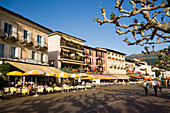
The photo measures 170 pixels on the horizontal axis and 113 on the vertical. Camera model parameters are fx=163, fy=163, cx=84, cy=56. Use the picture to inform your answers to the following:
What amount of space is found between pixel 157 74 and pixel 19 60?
92.6m

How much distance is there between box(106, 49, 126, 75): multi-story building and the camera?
56403mm

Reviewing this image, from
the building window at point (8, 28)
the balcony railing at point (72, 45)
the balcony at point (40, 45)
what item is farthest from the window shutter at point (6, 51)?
the balcony railing at point (72, 45)

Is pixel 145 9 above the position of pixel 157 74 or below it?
above

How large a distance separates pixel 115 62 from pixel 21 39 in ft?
136

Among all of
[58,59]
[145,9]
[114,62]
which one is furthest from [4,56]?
[114,62]

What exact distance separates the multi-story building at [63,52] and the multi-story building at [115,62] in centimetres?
1834

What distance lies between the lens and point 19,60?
23500 mm

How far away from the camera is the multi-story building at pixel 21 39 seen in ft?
71.7

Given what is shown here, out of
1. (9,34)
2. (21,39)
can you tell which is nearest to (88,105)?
(9,34)

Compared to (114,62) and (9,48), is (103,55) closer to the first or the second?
(114,62)

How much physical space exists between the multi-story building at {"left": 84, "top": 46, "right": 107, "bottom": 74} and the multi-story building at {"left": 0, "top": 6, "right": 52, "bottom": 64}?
17040 millimetres

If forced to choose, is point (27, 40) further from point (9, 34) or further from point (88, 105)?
point (88, 105)

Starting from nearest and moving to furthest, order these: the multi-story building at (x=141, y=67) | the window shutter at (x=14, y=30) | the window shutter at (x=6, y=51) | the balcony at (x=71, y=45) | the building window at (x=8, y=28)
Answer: the window shutter at (x=6, y=51) → the building window at (x=8, y=28) → the window shutter at (x=14, y=30) → the balcony at (x=71, y=45) → the multi-story building at (x=141, y=67)

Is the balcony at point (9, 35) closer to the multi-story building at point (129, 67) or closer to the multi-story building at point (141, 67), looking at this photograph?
the multi-story building at point (129, 67)
